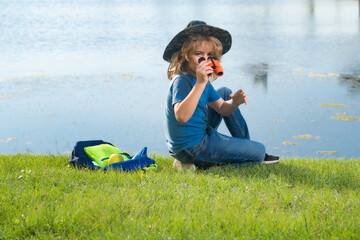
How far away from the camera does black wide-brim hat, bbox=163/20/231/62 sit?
11.5ft

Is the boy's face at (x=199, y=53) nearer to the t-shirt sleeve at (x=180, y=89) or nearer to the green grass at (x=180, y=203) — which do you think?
the t-shirt sleeve at (x=180, y=89)

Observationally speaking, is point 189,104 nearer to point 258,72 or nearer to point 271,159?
point 271,159

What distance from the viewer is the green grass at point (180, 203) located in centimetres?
248

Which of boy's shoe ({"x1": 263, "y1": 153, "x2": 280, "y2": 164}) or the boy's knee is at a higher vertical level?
the boy's knee

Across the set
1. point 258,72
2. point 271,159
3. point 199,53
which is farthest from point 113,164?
point 258,72

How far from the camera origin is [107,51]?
991cm

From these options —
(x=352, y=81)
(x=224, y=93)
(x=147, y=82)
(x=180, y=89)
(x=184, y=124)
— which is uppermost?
(x=180, y=89)

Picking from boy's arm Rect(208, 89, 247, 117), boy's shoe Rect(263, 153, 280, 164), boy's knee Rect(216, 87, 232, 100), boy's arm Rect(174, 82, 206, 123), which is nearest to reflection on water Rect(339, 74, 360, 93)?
boy's shoe Rect(263, 153, 280, 164)

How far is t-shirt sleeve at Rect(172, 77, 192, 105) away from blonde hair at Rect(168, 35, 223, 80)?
0.13 m

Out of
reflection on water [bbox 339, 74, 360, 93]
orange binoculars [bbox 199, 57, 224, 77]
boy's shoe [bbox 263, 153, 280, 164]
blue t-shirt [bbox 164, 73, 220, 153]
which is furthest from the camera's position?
reflection on water [bbox 339, 74, 360, 93]

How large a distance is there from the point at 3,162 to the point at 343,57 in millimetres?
6992

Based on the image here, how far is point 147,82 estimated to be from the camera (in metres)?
7.32

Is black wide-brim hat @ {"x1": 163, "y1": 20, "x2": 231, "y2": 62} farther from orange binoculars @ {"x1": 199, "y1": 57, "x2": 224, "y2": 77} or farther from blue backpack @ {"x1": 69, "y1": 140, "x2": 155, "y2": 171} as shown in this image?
blue backpack @ {"x1": 69, "y1": 140, "x2": 155, "y2": 171}

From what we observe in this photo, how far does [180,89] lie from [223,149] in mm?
626
